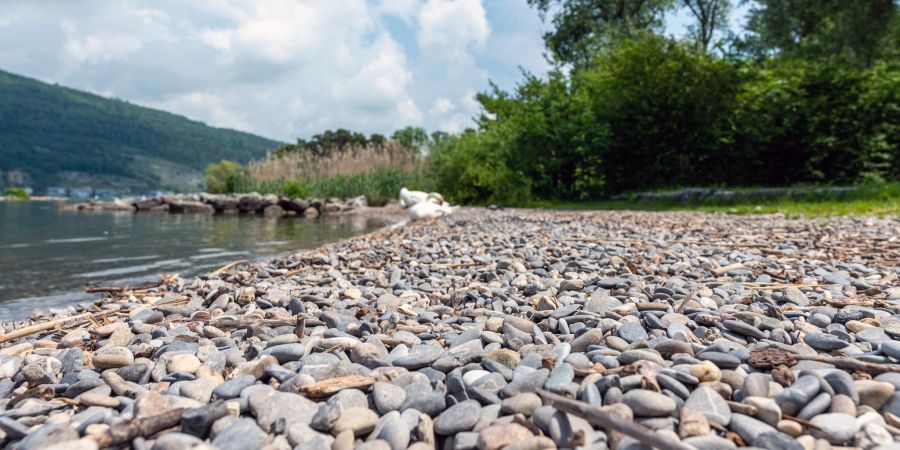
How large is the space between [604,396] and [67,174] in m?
79.4

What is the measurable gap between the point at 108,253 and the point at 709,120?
40.1 ft

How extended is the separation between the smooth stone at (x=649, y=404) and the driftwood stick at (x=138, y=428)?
1.04 m

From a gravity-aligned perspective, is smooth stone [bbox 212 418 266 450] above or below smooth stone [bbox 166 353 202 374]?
below

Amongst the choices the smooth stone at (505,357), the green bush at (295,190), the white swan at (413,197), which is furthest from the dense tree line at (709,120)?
the smooth stone at (505,357)

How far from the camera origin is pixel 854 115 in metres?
11.0

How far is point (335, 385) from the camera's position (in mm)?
1348

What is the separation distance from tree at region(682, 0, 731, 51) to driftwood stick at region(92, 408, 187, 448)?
23319 mm

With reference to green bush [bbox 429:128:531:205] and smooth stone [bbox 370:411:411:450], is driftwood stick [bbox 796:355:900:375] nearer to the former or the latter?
smooth stone [bbox 370:411:411:450]

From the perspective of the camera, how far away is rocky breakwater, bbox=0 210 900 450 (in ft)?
3.65

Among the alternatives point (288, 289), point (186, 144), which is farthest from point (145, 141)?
point (288, 289)

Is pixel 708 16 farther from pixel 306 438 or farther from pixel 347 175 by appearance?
pixel 306 438

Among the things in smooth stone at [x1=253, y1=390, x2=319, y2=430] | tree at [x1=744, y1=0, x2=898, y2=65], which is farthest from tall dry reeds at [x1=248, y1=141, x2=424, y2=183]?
smooth stone at [x1=253, y1=390, x2=319, y2=430]

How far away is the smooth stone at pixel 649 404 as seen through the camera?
1140mm

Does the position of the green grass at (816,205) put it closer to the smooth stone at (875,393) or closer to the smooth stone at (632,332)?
the smooth stone at (632,332)
